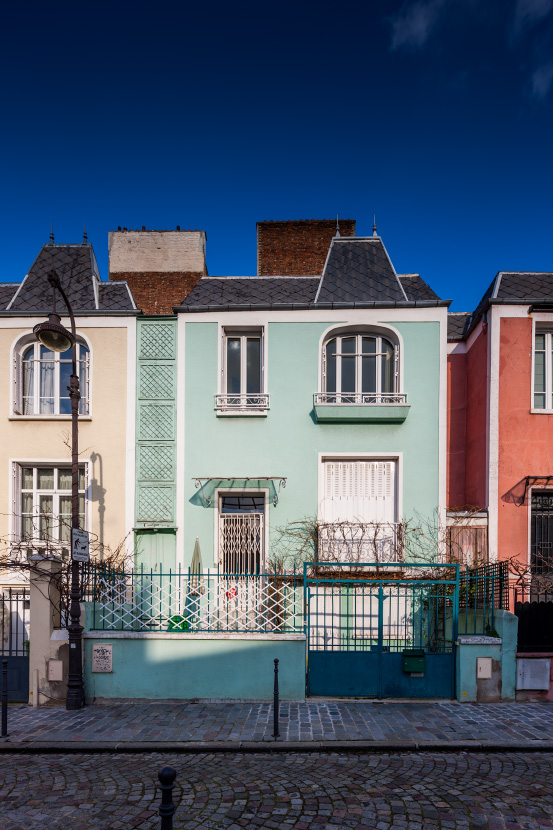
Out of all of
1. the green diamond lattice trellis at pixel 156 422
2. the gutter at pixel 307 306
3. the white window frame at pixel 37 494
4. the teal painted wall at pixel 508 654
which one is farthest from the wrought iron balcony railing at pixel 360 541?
the white window frame at pixel 37 494

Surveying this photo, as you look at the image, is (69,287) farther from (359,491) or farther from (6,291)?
(359,491)

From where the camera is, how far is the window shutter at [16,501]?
11898mm

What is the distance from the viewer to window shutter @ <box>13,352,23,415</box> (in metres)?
12.2

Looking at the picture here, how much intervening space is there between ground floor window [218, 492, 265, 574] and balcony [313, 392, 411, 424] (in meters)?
2.55

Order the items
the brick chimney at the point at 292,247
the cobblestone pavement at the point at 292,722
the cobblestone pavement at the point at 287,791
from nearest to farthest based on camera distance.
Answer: the cobblestone pavement at the point at 287,791 → the cobblestone pavement at the point at 292,722 → the brick chimney at the point at 292,247

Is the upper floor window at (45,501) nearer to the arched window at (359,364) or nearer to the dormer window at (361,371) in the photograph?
the dormer window at (361,371)

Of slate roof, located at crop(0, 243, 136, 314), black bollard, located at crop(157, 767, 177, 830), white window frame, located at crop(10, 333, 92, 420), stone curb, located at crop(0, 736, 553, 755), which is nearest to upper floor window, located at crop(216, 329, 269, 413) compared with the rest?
slate roof, located at crop(0, 243, 136, 314)

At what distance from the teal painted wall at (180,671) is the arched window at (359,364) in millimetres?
6164

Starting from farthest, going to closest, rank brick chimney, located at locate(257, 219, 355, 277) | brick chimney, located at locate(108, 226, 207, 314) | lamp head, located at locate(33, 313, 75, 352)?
brick chimney, located at locate(108, 226, 207, 314), brick chimney, located at locate(257, 219, 355, 277), lamp head, located at locate(33, 313, 75, 352)

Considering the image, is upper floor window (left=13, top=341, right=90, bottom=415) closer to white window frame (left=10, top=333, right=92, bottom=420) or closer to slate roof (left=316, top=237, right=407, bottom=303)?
white window frame (left=10, top=333, right=92, bottom=420)

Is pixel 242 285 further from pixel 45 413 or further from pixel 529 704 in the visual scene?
pixel 529 704

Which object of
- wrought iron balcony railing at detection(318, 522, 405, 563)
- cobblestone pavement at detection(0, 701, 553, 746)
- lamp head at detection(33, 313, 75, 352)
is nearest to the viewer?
cobblestone pavement at detection(0, 701, 553, 746)

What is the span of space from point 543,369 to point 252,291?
7541 millimetres

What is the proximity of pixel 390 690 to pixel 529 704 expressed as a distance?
238cm
